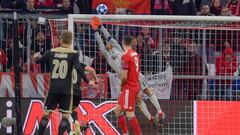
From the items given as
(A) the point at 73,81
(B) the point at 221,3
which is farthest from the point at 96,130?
(B) the point at 221,3

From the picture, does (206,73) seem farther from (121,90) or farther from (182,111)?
(121,90)

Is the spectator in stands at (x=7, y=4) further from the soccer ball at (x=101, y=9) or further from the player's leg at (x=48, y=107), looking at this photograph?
the player's leg at (x=48, y=107)

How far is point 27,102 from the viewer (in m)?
17.1

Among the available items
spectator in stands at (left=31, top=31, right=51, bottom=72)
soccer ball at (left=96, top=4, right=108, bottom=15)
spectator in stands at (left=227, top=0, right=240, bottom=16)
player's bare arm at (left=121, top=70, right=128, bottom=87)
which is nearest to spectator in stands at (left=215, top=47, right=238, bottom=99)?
spectator in stands at (left=227, top=0, right=240, bottom=16)

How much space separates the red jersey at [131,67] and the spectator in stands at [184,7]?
4.24 m

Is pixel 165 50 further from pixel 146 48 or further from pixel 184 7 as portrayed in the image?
pixel 184 7

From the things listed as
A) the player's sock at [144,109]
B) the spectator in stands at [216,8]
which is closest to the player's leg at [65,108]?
the player's sock at [144,109]

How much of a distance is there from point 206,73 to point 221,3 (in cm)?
299

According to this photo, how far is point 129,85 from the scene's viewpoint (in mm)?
16047

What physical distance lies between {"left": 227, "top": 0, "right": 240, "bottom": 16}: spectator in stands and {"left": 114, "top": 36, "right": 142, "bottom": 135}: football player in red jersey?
4.49 meters

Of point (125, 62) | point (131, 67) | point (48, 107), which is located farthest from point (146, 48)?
point (48, 107)

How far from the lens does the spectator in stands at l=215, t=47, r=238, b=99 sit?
1780 cm

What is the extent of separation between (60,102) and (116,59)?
272cm

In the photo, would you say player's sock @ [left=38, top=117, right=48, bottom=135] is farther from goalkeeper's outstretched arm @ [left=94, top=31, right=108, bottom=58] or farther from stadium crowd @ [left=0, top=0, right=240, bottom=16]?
stadium crowd @ [left=0, top=0, right=240, bottom=16]
